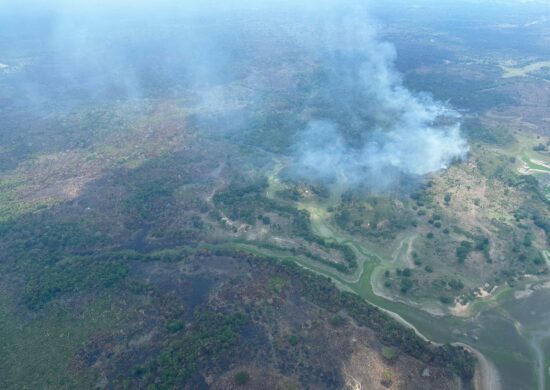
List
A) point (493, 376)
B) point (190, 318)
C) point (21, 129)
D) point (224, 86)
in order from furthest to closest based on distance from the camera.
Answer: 1. point (224, 86)
2. point (21, 129)
3. point (190, 318)
4. point (493, 376)

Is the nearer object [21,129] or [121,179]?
[121,179]

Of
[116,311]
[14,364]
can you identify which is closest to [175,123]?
[116,311]

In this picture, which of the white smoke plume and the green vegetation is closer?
the green vegetation

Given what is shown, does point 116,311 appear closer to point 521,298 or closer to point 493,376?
point 493,376

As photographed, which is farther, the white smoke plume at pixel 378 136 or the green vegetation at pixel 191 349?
the white smoke plume at pixel 378 136

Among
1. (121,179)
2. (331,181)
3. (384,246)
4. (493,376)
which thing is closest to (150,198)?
(121,179)

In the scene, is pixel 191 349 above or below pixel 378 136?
above

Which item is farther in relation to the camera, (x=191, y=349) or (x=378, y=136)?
(x=378, y=136)

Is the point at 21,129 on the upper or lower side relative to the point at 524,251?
lower

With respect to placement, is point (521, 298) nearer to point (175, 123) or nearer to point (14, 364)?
point (14, 364)

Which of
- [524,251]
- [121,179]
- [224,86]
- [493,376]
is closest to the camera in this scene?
[493,376]
